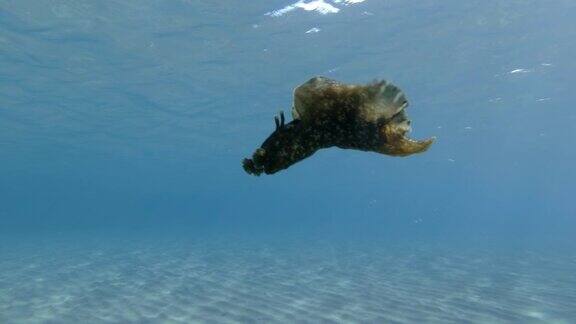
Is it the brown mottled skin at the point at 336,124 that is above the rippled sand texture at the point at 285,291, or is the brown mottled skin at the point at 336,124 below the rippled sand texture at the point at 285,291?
above

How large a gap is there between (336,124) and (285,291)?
37.2 ft

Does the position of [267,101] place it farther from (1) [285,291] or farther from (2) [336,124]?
(2) [336,124]

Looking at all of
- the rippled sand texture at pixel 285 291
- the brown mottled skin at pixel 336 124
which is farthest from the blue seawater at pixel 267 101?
the brown mottled skin at pixel 336 124

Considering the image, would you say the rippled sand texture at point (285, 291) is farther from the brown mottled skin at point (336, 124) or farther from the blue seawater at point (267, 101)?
the brown mottled skin at point (336, 124)

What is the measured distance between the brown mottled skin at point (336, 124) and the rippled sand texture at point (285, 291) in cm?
792

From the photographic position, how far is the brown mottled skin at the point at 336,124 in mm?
2629

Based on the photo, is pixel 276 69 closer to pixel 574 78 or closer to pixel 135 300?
pixel 135 300

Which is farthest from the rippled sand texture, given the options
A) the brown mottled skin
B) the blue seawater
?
the brown mottled skin

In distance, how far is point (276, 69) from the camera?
26078mm

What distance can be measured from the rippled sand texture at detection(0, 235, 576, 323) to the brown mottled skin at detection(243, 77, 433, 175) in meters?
7.92

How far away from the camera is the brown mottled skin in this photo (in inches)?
104

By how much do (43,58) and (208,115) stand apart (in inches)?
572

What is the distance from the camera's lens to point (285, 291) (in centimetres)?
1332

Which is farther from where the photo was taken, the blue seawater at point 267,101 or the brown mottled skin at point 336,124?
the blue seawater at point 267,101
